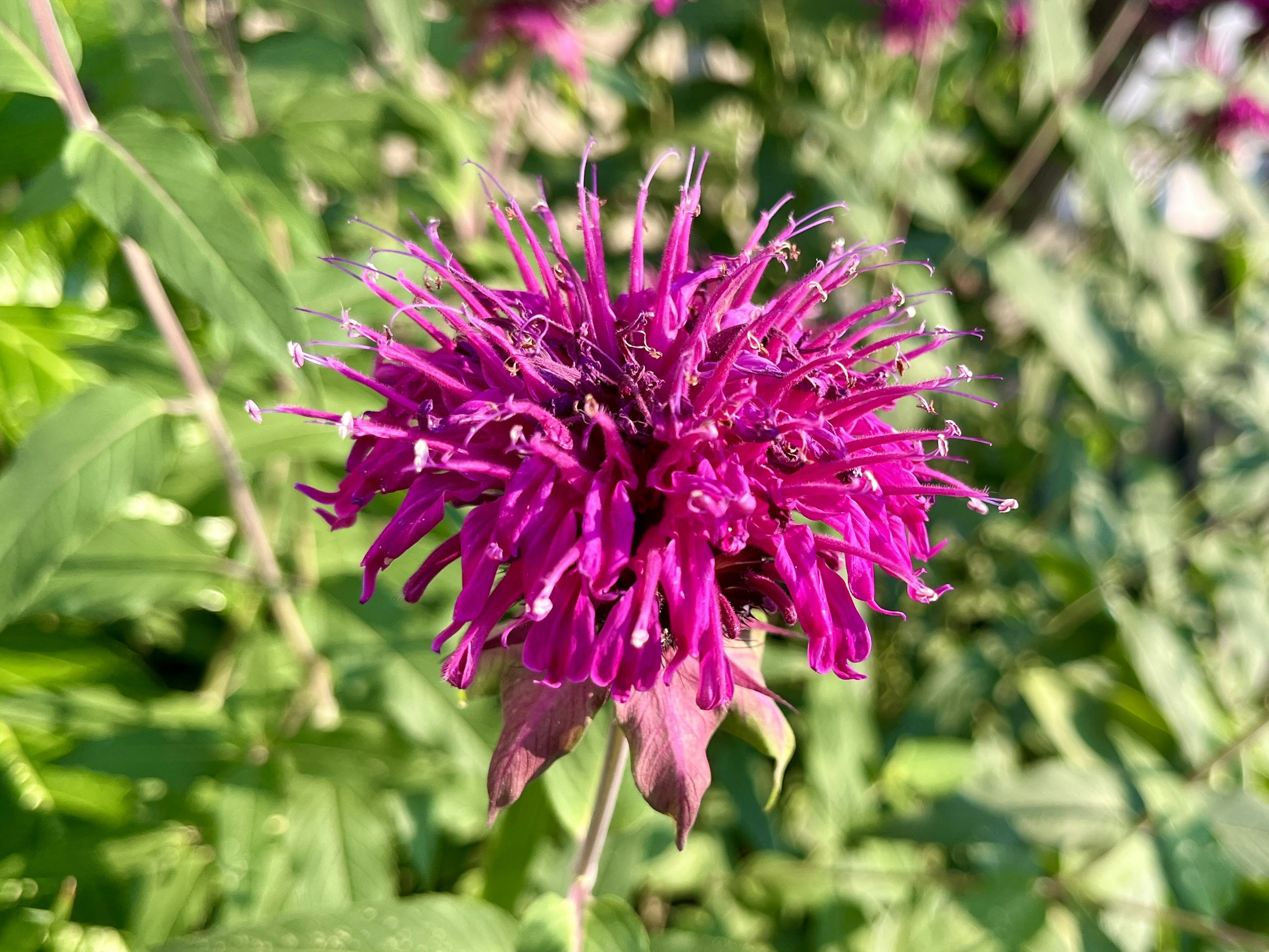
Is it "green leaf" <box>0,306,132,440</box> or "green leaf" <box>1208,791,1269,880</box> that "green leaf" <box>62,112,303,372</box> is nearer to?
"green leaf" <box>0,306,132,440</box>

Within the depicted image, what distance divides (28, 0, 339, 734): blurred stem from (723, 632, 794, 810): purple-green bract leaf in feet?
2.03

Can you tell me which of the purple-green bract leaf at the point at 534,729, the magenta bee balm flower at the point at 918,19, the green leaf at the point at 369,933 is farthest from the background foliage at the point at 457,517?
the purple-green bract leaf at the point at 534,729

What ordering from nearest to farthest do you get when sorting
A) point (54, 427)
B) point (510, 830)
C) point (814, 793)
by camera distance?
point (54, 427)
point (510, 830)
point (814, 793)

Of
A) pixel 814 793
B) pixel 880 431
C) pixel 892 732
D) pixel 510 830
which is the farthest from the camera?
pixel 892 732

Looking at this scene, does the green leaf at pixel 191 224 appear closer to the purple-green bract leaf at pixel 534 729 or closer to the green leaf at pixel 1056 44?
the purple-green bract leaf at pixel 534 729

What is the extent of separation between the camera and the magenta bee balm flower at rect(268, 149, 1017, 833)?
1.93 feet

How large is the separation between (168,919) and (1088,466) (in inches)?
74.3

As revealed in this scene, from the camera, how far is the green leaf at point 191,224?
2.42 feet

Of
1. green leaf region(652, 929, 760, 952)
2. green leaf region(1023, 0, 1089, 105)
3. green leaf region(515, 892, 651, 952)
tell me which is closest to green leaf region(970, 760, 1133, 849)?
green leaf region(652, 929, 760, 952)

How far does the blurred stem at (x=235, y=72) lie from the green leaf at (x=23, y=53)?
32 centimetres

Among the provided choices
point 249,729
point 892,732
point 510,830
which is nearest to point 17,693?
point 249,729

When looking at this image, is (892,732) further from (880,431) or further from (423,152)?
(423,152)

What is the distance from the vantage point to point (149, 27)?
1.05 metres

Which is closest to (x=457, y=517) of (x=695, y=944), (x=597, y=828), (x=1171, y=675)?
(x=597, y=828)
